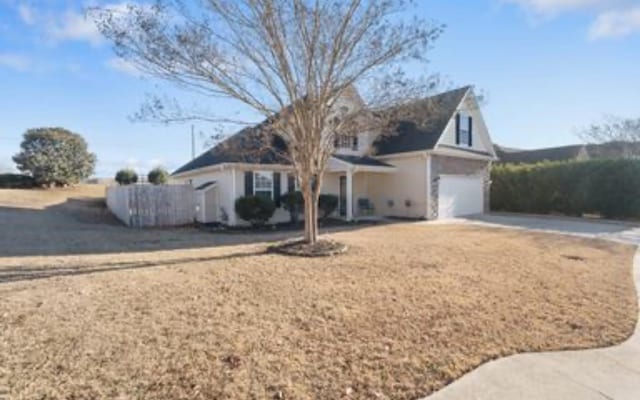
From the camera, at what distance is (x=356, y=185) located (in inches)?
743

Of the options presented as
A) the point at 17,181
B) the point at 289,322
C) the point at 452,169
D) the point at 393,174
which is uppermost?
the point at 17,181

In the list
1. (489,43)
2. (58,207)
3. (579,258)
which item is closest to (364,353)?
(579,258)

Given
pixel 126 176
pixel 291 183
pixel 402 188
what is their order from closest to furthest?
pixel 291 183, pixel 402 188, pixel 126 176

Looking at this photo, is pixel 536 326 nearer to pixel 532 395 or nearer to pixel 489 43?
pixel 532 395

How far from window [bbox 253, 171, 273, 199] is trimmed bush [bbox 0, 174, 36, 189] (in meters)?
24.8

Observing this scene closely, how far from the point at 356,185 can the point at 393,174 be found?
1950 mm

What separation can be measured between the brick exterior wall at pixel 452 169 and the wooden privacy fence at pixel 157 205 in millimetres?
10957

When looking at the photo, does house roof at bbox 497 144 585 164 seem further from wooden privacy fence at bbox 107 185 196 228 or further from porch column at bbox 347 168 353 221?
wooden privacy fence at bbox 107 185 196 228

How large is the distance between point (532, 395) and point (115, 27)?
9.02m

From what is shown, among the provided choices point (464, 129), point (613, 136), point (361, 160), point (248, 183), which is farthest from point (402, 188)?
point (613, 136)

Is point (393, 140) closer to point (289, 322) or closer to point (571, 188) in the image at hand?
point (571, 188)

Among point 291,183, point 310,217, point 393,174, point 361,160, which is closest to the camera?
point 310,217

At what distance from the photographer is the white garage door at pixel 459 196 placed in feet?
58.2

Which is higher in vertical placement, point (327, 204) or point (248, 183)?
point (248, 183)
